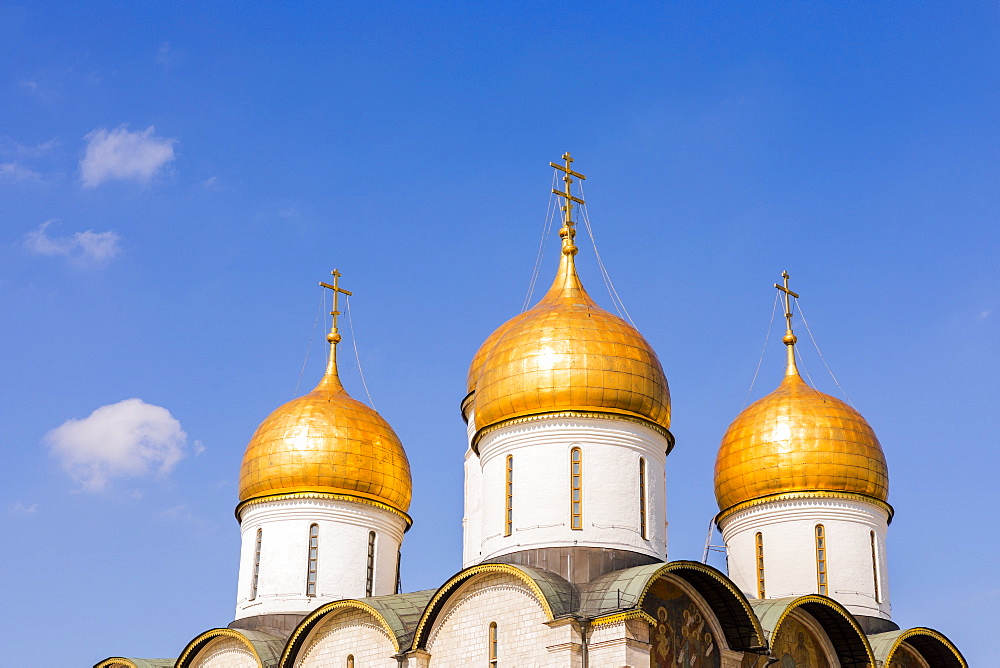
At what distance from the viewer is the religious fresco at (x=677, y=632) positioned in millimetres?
16469

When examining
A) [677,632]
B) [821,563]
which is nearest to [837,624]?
[821,563]

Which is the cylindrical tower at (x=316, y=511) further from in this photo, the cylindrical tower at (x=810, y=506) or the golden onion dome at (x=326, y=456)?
the cylindrical tower at (x=810, y=506)

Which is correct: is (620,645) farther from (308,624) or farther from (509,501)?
(308,624)

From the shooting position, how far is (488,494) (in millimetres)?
18156

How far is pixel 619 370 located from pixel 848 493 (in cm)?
472

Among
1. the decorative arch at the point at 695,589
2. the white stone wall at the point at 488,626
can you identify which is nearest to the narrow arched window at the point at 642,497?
the decorative arch at the point at 695,589

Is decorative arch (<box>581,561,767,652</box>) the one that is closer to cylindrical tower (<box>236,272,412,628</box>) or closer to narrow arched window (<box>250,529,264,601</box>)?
cylindrical tower (<box>236,272,412,628</box>)

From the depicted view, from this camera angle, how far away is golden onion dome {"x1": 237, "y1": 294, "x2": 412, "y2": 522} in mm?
21203

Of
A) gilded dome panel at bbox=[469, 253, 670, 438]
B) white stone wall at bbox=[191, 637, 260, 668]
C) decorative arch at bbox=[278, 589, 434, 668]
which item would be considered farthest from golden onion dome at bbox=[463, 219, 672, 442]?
white stone wall at bbox=[191, 637, 260, 668]

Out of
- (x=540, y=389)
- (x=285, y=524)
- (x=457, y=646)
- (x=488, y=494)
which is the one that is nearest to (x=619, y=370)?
(x=540, y=389)

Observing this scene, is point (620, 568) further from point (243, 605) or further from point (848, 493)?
point (243, 605)

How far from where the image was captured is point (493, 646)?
16844mm

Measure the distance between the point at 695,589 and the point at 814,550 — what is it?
13.5ft

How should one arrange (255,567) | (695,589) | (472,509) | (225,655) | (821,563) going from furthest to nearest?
(472,509) → (255,567) → (821,563) → (225,655) → (695,589)
